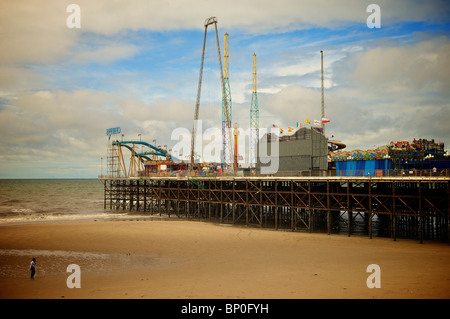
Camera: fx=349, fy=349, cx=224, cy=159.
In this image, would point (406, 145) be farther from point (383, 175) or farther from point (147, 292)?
point (147, 292)

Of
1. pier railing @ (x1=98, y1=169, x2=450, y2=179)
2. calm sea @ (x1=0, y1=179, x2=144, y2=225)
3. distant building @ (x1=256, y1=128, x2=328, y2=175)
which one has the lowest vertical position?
calm sea @ (x1=0, y1=179, x2=144, y2=225)

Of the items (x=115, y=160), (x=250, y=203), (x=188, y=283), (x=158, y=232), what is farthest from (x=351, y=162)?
(x=115, y=160)

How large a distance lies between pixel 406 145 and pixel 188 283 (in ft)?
87.0

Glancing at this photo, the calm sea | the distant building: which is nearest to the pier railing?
the distant building

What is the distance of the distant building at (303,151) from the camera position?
39938 millimetres

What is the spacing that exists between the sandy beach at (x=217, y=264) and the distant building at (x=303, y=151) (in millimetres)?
9022

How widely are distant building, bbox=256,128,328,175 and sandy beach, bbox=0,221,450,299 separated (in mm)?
9022

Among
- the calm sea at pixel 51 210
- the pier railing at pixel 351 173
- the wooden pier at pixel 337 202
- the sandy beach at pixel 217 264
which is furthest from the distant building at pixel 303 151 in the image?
the calm sea at pixel 51 210

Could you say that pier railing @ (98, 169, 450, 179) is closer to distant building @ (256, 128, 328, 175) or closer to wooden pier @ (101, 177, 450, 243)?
wooden pier @ (101, 177, 450, 243)

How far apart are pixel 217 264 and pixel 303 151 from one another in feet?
71.0

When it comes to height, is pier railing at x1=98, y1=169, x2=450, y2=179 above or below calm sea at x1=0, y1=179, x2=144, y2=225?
above

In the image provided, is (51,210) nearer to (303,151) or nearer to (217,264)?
(303,151)

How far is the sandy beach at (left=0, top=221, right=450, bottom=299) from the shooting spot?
17.3 m

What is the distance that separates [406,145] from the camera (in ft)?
113
